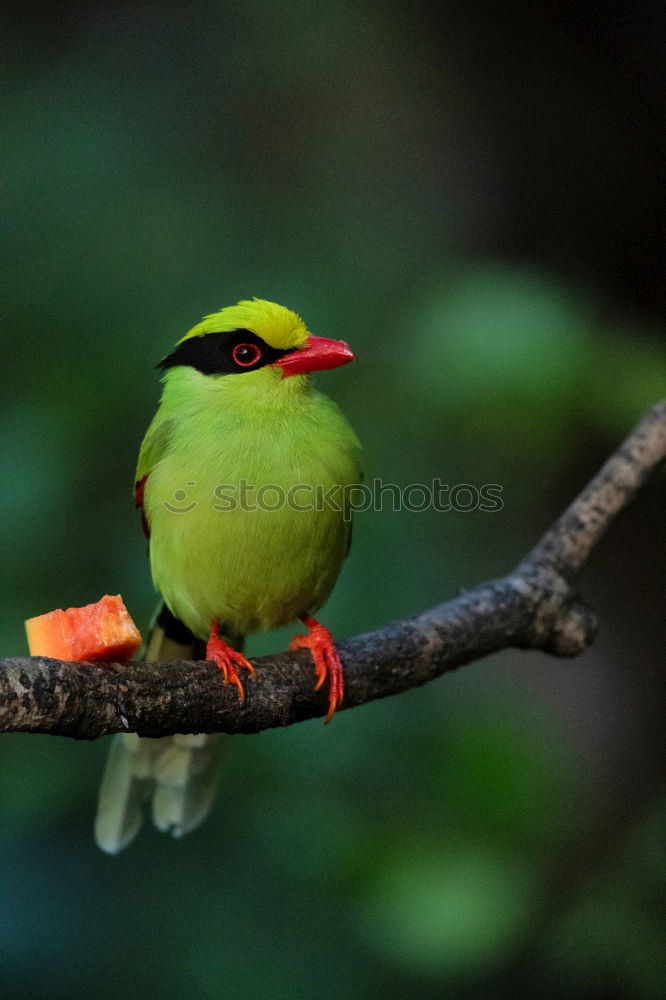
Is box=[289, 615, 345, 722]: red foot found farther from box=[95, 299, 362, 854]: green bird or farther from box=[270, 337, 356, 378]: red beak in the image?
box=[270, 337, 356, 378]: red beak

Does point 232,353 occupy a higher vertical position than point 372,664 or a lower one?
higher

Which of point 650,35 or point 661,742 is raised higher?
point 650,35

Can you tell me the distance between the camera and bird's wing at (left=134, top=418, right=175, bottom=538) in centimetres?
305

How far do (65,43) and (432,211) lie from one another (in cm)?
187

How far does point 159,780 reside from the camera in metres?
3.47

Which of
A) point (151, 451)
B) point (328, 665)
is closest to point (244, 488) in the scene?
point (151, 451)

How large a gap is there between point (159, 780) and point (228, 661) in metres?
1.17

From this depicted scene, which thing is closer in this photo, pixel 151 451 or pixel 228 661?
pixel 228 661

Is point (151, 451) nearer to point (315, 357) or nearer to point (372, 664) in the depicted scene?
point (315, 357)

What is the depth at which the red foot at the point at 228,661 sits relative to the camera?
241cm

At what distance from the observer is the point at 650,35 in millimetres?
4508

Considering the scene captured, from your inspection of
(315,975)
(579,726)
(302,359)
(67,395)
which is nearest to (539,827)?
(315,975)

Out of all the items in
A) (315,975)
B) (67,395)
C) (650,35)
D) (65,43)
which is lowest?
(315,975)

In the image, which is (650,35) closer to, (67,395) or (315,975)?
(67,395)
